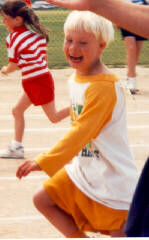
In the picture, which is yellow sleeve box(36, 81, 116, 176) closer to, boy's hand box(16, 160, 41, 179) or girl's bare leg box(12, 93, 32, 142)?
boy's hand box(16, 160, 41, 179)

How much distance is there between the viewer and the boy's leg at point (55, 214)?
362 cm

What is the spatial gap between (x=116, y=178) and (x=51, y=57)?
11897 millimetres

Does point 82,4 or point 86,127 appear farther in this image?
point 86,127

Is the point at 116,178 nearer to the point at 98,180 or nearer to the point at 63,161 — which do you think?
the point at 98,180

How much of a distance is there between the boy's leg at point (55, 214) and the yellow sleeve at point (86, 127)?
37 cm

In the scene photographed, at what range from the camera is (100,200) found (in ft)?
11.6

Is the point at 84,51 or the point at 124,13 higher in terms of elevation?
the point at 124,13

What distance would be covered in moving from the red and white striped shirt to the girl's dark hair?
8cm

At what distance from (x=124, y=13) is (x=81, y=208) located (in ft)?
5.23

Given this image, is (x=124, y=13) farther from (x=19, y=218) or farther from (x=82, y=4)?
(x=19, y=218)

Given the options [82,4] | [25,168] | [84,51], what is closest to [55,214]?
[25,168]

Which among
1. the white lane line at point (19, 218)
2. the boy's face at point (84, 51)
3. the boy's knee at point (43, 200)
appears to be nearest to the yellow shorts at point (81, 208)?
the boy's knee at point (43, 200)

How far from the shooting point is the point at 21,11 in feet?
21.2

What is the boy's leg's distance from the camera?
3.62 meters
